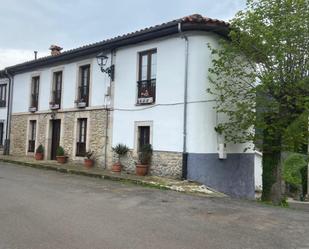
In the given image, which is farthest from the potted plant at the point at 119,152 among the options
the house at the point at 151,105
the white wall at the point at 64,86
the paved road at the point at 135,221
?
the paved road at the point at 135,221

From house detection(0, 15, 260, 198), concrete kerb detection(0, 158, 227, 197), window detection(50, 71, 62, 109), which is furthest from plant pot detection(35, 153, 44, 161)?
window detection(50, 71, 62, 109)

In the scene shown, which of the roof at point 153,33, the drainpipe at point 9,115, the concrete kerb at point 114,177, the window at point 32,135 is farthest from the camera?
the drainpipe at point 9,115

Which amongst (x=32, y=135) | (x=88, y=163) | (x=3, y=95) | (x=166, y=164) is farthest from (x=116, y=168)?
(x=3, y=95)

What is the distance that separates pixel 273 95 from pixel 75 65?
9.43 meters

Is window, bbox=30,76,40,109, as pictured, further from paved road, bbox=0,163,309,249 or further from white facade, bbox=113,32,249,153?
paved road, bbox=0,163,309,249

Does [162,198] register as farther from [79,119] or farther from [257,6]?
[79,119]

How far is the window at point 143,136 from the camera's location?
45.4ft

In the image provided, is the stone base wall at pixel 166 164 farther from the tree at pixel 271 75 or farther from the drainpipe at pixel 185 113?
the tree at pixel 271 75

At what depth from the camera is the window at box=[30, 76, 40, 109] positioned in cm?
1959

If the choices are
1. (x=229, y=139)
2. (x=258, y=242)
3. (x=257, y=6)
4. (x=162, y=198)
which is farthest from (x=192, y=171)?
(x=258, y=242)

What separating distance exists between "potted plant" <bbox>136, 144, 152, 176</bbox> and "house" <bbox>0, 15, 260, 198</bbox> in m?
0.21

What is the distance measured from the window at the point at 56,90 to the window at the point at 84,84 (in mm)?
1740

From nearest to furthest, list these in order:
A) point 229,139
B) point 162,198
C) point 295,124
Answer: point 162,198, point 295,124, point 229,139

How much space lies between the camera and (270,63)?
444 inches
